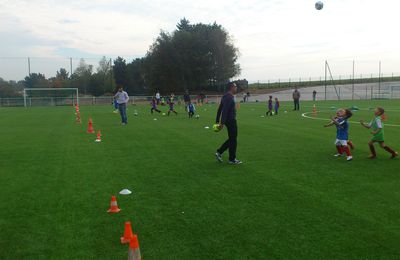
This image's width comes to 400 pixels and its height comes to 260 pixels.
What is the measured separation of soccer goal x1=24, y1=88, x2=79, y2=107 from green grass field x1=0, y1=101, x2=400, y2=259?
42.5 metres

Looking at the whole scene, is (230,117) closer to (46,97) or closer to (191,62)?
(46,97)

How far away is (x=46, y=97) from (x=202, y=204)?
162 ft

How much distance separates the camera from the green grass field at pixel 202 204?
182 inches

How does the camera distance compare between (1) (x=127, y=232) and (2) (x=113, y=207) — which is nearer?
(1) (x=127, y=232)

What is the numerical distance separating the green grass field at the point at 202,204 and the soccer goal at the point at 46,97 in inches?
1672

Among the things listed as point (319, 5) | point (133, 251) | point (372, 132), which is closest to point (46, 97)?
point (319, 5)

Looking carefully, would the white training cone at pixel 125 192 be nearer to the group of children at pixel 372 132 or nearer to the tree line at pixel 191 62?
the group of children at pixel 372 132

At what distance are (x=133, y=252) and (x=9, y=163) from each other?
296 inches

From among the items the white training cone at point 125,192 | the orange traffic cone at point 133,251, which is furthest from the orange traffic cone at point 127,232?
the white training cone at point 125,192

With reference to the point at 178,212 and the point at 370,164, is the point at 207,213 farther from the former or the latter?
the point at 370,164

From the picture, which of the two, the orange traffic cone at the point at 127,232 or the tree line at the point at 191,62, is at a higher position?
the tree line at the point at 191,62

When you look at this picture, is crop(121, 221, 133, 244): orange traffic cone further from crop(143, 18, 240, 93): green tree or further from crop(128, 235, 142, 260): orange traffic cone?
crop(143, 18, 240, 93): green tree

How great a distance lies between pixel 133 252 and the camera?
3.71m

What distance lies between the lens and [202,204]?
624 centimetres
